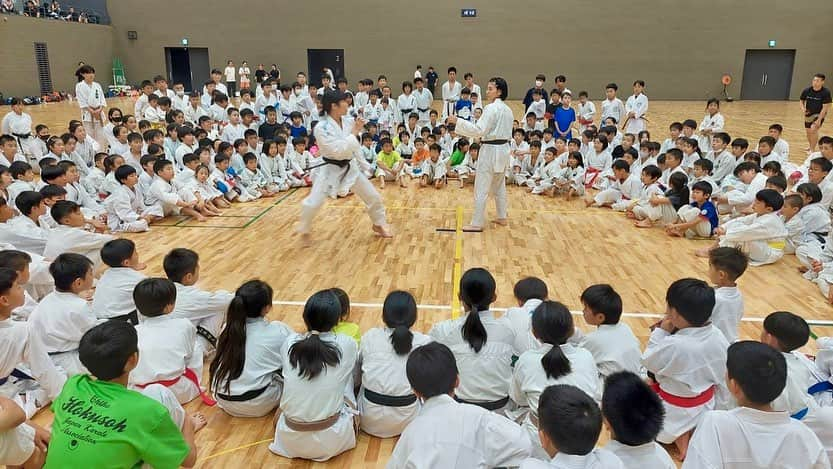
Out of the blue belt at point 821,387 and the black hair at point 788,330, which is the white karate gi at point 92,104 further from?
the blue belt at point 821,387

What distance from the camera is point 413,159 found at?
9.72 meters

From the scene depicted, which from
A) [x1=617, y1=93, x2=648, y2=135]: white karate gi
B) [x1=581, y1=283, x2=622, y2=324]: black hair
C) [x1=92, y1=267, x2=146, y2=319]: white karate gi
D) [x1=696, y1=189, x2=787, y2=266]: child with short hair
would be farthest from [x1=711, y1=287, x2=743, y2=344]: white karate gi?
[x1=617, y1=93, x2=648, y2=135]: white karate gi

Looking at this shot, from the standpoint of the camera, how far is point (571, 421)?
171 cm

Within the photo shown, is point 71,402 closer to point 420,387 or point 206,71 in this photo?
point 420,387

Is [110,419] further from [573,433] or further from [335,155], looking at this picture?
[335,155]

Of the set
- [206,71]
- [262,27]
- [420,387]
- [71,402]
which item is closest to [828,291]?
[420,387]

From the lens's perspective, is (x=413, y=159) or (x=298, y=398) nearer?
(x=298, y=398)

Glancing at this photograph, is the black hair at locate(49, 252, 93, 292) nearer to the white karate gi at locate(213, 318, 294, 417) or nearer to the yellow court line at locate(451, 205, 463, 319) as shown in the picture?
the white karate gi at locate(213, 318, 294, 417)

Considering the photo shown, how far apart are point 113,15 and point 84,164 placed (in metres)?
16.2

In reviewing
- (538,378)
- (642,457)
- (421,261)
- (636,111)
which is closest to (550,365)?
(538,378)

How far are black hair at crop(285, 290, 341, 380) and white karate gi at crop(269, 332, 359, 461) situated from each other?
0.03 meters

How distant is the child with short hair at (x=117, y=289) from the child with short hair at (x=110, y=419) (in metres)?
1.65

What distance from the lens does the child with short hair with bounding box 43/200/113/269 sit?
4742mm

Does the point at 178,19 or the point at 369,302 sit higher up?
the point at 178,19
